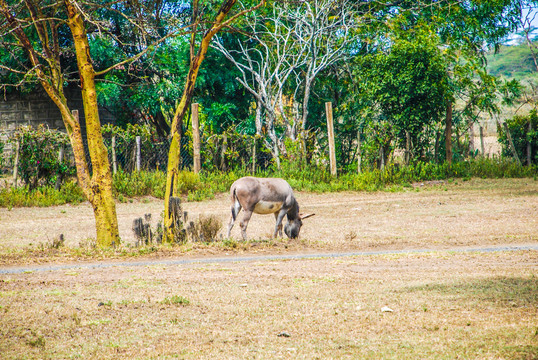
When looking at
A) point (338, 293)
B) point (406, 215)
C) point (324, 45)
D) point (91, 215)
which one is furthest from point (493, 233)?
point (324, 45)

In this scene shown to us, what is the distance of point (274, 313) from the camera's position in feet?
19.7

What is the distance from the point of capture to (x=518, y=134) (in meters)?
22.3

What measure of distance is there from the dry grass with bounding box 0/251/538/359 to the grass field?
18 millimetres

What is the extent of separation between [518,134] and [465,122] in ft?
8.89

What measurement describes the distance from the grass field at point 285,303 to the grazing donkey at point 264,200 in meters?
0.76

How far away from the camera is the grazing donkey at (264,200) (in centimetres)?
1186

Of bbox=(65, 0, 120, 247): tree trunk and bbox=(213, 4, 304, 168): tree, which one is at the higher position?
bbox=(213, 4, 304, 168): tree

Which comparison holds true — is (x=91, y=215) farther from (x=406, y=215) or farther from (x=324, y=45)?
(x=324, y=45)

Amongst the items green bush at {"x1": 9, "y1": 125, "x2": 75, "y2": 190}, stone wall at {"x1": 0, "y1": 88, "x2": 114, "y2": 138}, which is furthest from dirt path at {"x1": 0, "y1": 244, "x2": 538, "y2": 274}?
stone wall at {"x1": 0, "y1": 88, "x2": 114, "y2": 138}

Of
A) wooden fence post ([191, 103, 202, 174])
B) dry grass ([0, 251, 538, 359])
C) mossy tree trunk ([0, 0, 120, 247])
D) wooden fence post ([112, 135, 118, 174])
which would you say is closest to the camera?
dry grass ([0, 251, 538, 359])

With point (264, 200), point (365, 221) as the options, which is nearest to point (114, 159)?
point (264, 200)

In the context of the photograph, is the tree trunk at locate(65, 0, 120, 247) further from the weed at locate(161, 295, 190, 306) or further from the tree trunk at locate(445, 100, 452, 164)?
the tree trunk at locate(445, 100, 452, 164)

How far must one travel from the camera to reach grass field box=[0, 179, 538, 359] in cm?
496

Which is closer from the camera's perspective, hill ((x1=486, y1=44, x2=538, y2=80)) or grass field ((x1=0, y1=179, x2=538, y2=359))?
grass field ((x1=0, y1=179, x2=538, y2=359))
